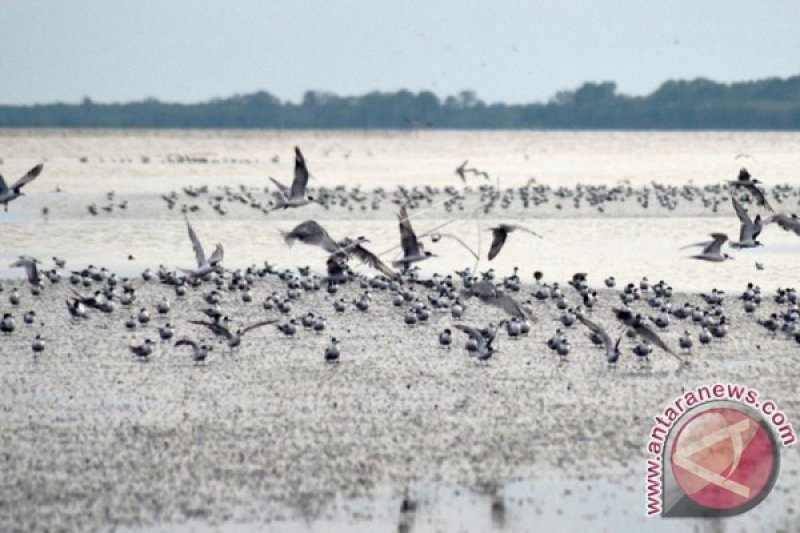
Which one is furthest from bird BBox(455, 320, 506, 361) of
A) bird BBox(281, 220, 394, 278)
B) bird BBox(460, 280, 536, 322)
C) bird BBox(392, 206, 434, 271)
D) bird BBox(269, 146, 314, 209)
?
bird BBox(269, 146, 314, 209)

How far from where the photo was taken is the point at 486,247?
29.7 m

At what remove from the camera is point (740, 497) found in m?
10.7

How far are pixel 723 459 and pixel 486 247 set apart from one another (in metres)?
18.3

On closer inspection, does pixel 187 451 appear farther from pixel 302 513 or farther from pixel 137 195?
pixel 137 195

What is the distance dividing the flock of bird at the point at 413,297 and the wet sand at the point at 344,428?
230mm

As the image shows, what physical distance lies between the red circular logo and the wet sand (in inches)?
8.1

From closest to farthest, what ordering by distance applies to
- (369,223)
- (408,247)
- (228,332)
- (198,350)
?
(198,350)
(228,332)
(408,247)
(369,223)

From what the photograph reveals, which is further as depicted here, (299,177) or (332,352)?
(299,177)

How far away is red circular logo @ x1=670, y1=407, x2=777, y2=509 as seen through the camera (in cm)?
1076

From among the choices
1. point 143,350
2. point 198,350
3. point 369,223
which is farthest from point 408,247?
point 369,223

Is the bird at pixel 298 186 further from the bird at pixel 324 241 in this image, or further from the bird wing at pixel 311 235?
the bird wing at pixel 311 235

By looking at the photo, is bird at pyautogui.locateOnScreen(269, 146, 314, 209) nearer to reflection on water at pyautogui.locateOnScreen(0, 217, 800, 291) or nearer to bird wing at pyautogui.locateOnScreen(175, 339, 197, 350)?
bird wing at pyautogui.locateOnScreen(175, 339, 197, 350)

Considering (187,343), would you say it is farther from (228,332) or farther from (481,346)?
(481,346)

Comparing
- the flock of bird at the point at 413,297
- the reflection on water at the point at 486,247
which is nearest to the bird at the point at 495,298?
the flock of bird at the point at 413,297
